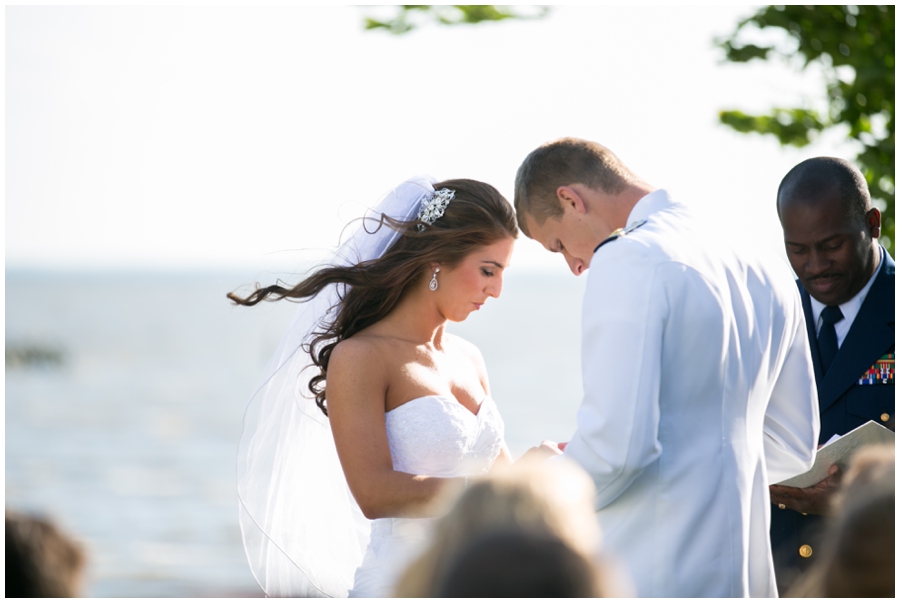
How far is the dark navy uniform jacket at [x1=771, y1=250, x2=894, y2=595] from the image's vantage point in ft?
11.5

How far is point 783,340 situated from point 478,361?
4.77ft

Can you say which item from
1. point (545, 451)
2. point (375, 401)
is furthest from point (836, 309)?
point (375, 401)

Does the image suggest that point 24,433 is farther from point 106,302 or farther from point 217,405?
point 106,302

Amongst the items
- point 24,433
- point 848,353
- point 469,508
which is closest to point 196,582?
point 848,353

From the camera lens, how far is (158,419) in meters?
35.5

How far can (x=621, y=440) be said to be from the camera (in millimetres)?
2594

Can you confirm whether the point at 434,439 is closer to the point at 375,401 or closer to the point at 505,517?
the point at 375,401

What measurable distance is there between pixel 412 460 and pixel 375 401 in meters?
0.29

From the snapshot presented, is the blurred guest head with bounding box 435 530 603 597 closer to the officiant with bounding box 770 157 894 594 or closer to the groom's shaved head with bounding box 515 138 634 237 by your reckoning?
the groom's shaved head with bounding box 515 138 634 237

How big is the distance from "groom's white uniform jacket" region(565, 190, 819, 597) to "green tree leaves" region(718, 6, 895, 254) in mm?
3133

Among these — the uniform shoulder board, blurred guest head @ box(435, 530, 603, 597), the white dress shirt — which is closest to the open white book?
the white dress shirt

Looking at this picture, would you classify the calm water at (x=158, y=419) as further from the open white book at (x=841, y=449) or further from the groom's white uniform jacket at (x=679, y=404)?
the open white book at (x=841, y=449)

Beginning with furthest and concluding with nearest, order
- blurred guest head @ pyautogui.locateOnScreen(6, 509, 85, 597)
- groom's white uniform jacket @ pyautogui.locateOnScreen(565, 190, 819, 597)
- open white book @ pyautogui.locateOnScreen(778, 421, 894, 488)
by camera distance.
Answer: open white book @ pyautogui.locateOnScreen(778, 421, 894, 488) → groom's white uniform jacket @ pyautogui.locateOnScreen(565, 190, 819, 597) → blurred guest head @ pyautogui.locateOnScreen(6, 509, 85, 597)

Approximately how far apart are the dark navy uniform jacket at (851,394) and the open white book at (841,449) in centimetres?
14
